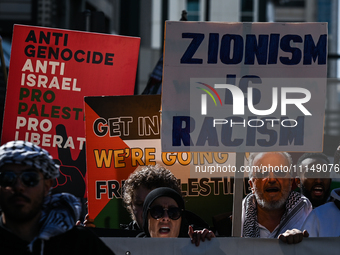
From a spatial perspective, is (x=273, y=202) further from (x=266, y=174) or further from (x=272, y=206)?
(x=266, y=174)

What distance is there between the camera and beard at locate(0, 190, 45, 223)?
7.89 ft

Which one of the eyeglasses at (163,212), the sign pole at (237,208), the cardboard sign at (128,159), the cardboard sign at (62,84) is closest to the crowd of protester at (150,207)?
the eyeglasses at (163,212)

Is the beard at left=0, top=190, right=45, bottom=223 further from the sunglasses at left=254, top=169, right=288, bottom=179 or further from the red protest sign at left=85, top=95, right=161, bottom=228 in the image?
the red protest sign at left=85, top=95, right=161, bottom=228

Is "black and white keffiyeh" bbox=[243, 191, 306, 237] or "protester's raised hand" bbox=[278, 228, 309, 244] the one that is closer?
"protester's raised hand" bbox=[278, 228, 309, 244]

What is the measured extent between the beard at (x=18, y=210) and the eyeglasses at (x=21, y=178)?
2.1 inches

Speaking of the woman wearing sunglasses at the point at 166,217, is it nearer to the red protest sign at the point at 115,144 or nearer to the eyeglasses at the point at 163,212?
the eyeglasses at the point at 163,212

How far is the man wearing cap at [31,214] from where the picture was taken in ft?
7.89

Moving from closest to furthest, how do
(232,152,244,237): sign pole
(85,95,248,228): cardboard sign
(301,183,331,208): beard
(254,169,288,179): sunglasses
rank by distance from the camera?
(232,152,244,237): sign pole, (254,169,288,179): sunglasses, (301,183,331,208): beard, (85,95,248,228): cardboard sign

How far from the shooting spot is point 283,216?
146 inches

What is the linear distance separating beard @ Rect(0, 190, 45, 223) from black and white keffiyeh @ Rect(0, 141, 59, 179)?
125 mm

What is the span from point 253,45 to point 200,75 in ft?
1.38

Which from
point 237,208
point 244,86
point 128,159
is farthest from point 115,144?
point 237,208

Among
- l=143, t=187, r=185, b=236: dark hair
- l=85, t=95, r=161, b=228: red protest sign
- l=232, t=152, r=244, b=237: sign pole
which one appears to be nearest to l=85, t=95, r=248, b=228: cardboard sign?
l=85, t=95, r=161, b=228: red protest sign

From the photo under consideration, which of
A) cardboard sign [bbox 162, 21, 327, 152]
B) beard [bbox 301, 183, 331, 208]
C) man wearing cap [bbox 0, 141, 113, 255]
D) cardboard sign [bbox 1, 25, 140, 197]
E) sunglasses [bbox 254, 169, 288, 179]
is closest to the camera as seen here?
man wearing cap [bbox 0, 141, 113, 255]
